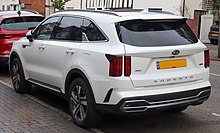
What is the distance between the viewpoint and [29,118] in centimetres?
627

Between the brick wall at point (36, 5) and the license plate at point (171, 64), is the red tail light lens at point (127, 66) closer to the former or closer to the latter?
the license plate at point (171, 64)

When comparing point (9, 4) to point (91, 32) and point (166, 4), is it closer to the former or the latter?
point (166, 4)

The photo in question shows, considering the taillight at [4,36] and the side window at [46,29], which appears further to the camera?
the taillight at [4,36]

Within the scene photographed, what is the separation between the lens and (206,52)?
19.2 ft

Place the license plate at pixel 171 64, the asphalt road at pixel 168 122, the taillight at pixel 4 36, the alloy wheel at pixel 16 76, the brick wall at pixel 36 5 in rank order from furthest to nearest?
the brick wall at pixel 36 5, the taillight at pixel 4 36, the alloy wheel at pixel 16 76, the asphalt road at pixel 168 122, the license plate at pixel 171 64

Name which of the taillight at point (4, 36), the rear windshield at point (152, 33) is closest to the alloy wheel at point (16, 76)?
the taillight at point (4, 36)

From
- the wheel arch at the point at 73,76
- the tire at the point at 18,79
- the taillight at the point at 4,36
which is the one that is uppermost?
the taillight at the point at 4,36

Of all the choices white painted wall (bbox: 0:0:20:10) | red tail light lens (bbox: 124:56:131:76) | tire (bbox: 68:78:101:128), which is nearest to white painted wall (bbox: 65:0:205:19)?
tire (bbox: 68:78:101:128)

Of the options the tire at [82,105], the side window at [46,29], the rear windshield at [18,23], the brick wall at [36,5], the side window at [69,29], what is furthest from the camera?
the brick wall at [36,5]

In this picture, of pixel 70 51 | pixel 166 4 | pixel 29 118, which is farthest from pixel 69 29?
pixel 166 4

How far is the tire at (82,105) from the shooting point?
18.2ft

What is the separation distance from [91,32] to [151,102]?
1.43m

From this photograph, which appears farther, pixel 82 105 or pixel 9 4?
pixel 9 4

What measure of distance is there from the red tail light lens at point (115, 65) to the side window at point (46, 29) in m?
2.11
